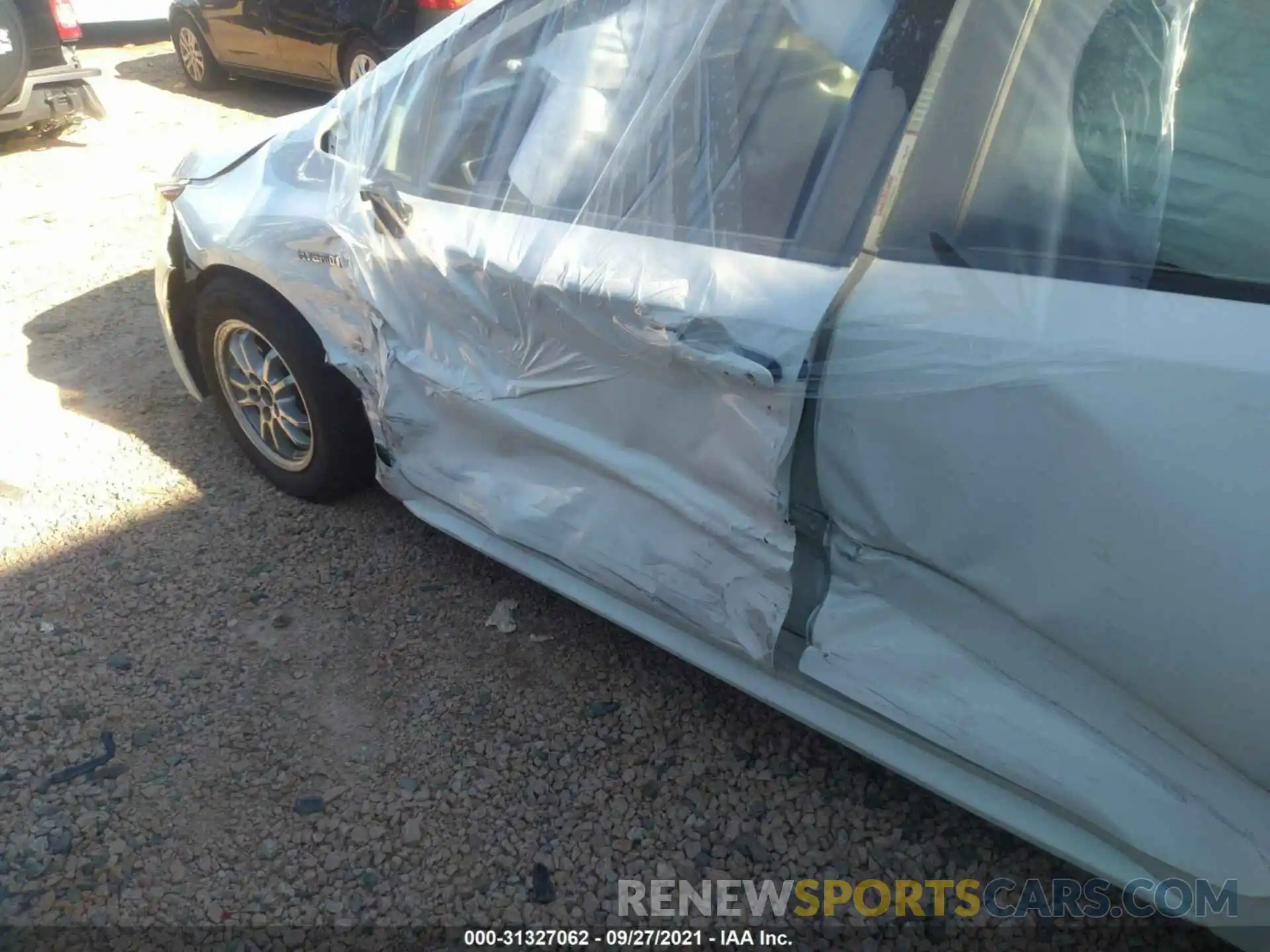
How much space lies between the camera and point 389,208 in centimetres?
243

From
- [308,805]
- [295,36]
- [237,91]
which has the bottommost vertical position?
[308,805]

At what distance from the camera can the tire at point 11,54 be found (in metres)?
6.44

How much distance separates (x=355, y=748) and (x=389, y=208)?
1298mm

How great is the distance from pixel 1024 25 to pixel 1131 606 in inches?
36.4

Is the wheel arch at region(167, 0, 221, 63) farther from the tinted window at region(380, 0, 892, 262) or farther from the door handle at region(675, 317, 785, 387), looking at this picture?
the door handle at region(675, 317, 785, 387)

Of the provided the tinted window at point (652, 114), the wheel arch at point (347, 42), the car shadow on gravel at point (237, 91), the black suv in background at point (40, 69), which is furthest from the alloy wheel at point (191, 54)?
the tinted window at point (652, 114)

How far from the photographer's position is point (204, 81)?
866 cm

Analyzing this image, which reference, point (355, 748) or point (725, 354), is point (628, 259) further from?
point (355, 748)

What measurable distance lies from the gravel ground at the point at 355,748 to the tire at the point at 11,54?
437 centimetres

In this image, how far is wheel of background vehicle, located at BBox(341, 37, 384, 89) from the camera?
701cm

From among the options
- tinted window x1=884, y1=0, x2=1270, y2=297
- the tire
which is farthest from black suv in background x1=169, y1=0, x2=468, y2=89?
tinted window x1=884, y1=0, x2=1270, y2=297

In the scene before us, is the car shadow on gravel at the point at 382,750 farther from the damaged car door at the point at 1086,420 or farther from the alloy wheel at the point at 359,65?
the alloy wheel at the point at 359,65

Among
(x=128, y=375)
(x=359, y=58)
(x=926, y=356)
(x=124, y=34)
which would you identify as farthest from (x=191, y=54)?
(x=926, y=356)

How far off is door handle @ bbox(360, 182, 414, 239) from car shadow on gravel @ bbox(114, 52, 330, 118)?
5984mm
